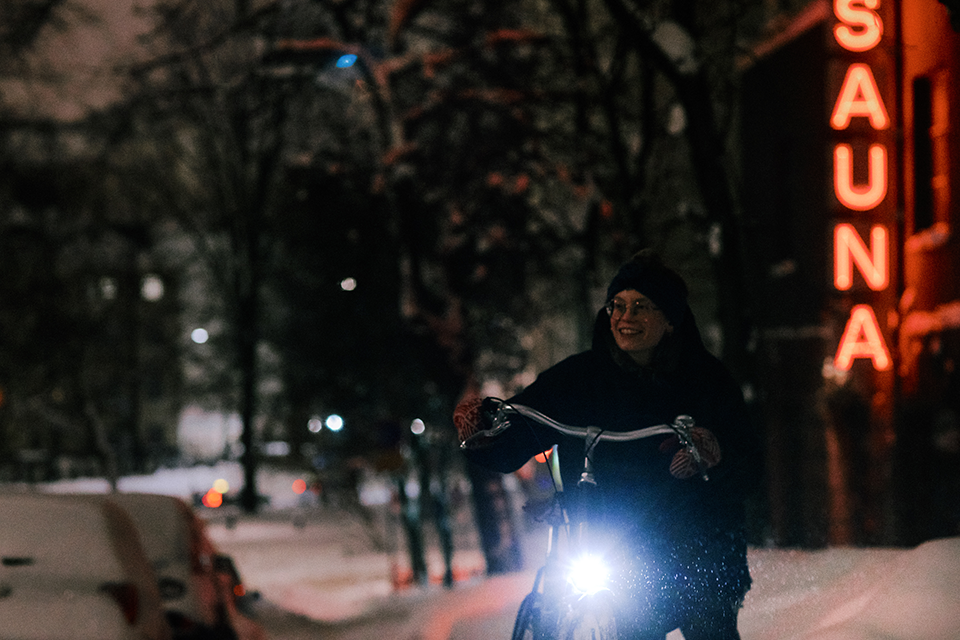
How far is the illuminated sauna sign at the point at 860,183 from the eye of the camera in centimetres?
1478

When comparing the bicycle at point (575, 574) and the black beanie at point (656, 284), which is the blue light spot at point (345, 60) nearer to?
the black beanie at point (656, 284)

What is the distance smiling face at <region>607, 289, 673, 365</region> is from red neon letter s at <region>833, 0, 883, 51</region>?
11867mm

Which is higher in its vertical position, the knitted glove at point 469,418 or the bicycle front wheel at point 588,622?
the knitted glove at point 469,418

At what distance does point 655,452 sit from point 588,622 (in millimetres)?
635

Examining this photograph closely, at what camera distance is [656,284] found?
416cm

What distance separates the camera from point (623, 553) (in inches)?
156

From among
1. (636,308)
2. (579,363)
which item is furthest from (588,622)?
(636,308)


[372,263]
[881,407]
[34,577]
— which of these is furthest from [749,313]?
[372,263]

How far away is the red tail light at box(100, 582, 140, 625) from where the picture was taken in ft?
19.3

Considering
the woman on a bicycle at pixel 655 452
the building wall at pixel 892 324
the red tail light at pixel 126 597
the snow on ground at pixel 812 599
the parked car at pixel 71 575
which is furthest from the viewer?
the building wall at pixel 892 324

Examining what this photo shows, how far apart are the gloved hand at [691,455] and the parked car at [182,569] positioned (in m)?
4.88

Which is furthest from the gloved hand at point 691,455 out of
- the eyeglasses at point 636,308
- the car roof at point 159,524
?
the car roof at point 159,524

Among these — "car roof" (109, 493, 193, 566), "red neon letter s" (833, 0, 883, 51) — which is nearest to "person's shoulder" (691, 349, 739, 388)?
"car roof" (109, 493, 193, 566)

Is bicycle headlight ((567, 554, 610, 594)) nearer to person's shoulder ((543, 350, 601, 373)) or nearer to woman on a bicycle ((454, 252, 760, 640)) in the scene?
woman on a bicycle ((454, 252, 760, 640))
